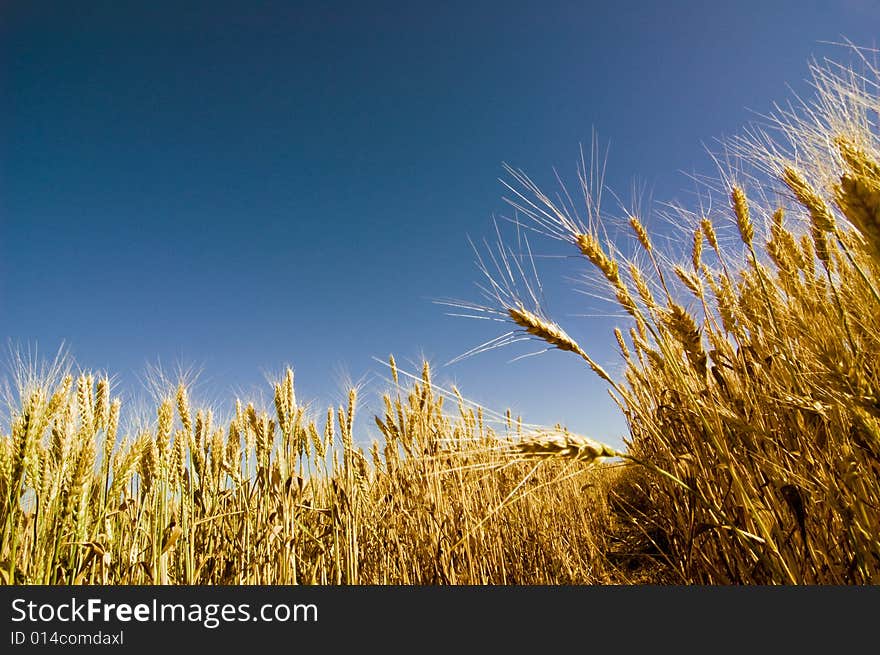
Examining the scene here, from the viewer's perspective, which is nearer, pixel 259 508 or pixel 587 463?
pixel 587 463

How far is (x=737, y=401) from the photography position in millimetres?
1830

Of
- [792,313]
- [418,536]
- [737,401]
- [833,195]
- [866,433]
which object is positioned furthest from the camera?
[418,536]

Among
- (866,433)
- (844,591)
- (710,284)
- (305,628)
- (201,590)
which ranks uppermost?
(710,284)

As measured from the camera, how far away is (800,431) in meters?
1.76

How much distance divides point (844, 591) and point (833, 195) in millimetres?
1168

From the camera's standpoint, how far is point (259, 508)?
274 centimetres

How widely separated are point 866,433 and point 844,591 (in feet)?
1.79

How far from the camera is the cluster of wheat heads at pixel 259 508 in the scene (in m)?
1.97

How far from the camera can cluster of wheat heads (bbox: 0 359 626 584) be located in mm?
1973

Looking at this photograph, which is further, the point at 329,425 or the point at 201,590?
the point at 329,425

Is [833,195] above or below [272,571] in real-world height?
above

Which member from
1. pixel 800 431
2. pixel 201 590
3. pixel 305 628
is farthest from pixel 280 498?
pixel 800 431

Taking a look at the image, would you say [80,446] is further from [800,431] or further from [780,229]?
[780,229]

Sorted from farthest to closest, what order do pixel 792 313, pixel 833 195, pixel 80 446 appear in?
pixel 80 446, pixel 792 313, pixel 833 195
